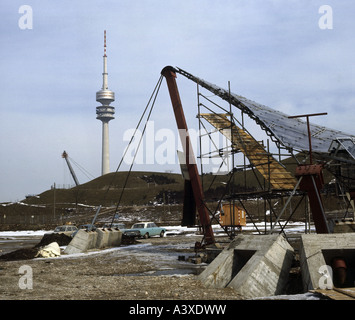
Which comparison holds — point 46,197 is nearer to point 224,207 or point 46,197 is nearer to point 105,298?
point 224,207

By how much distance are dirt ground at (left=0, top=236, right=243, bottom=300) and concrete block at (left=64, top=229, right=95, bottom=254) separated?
513 cm

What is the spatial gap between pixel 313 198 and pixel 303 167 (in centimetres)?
123

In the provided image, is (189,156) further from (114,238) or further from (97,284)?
(97,284)

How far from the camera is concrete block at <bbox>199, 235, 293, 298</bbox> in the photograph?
11.6m

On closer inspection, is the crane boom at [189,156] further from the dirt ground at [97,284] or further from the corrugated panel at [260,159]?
the dirt ground at [97,284]

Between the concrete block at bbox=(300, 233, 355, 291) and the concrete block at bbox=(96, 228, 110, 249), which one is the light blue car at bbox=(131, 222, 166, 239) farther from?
the concrete block at bbox=(300, 233, 355, 291)

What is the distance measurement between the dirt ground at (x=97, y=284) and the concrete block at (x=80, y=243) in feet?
16.8

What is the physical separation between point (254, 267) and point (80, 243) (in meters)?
16.0

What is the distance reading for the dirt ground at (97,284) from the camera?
10914 mm

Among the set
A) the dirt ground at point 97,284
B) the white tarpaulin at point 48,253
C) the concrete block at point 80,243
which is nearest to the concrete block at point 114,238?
the concrete block at point 80,243

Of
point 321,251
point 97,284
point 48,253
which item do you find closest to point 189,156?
point 48,253

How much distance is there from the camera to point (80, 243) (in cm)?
2566

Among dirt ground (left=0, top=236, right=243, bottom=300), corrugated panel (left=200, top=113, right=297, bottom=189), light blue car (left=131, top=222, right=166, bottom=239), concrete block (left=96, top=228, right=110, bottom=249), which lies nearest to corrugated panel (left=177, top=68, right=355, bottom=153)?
corrugated panel (left=200, top=113, right=297, bottom=189)
